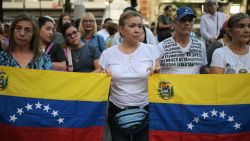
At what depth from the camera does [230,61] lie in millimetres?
4551

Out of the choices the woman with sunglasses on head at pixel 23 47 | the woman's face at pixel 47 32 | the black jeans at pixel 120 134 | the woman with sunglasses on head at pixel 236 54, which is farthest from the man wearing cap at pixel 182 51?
the woman's face at pixel 47 32

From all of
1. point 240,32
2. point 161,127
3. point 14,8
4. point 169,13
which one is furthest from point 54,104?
point 14,8

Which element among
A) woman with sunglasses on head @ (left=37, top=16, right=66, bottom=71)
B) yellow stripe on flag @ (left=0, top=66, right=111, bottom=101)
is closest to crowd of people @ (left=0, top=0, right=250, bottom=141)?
yellow stripe on flag @ (left=0, top=66, right=111, bottom=101)

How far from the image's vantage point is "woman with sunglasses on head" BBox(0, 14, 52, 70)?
453 centimetres

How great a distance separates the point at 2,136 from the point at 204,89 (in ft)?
7.20

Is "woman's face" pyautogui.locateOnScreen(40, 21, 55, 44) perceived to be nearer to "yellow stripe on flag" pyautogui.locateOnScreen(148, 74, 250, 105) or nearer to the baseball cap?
the baseball cap

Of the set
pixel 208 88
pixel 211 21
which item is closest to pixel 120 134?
pixel 208 88

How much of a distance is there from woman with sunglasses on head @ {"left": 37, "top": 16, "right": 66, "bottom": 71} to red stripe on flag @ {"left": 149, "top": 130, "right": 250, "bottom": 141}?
1.81 metres

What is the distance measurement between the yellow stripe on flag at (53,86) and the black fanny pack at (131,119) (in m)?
0.29

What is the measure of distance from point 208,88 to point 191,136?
0.54 m

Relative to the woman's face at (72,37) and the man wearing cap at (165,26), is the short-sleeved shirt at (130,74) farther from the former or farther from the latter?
the man wearing cap at (165,26)

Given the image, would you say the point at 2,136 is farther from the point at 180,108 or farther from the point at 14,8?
the point at 14,8

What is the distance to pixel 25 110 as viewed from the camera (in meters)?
4.51

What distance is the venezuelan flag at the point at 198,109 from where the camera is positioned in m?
4.45
